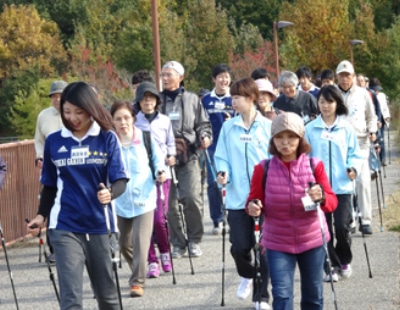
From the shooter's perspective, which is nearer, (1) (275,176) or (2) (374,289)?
(1) (275,176)

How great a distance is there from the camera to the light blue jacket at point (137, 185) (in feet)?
31.0

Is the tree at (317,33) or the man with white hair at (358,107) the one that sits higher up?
the tree at (317,33)

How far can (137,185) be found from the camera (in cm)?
952

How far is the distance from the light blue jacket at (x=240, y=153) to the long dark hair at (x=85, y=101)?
216 cm

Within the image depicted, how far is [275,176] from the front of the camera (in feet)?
22.2

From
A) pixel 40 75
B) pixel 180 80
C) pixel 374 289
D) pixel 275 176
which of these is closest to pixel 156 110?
pixel 180 80

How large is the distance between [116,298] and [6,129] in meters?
58.2

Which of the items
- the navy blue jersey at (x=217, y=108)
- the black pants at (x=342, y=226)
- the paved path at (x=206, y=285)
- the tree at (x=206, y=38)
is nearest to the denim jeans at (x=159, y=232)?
the paved path at (x=206, y=285)

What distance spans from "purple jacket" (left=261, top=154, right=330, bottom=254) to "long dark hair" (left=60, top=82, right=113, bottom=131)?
3.88 ft

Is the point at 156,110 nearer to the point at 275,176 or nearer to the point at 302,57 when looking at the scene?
the point at 275,176

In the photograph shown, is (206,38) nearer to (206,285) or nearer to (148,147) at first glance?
(148,147)

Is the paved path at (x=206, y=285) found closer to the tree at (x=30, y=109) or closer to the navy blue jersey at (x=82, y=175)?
the navy blue jersey at (x=82, y=175)

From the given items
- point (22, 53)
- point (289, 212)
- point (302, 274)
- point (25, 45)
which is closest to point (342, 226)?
point (302, 274)

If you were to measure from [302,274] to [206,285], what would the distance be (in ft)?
10.2
